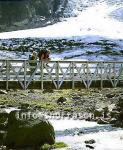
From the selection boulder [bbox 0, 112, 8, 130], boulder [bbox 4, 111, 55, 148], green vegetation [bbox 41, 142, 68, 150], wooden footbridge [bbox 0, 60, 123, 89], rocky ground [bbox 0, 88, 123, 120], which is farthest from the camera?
wooden footbridge [bbox 0, 60, 123, 89]

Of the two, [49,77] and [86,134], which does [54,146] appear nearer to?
[86,134]

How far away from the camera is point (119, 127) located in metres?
17.5

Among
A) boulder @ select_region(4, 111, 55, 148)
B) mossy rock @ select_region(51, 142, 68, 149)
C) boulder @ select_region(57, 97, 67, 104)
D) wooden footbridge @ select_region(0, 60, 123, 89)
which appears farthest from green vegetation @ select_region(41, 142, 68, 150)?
wooden footbridge @ select_region(0, 60, 123, 89)

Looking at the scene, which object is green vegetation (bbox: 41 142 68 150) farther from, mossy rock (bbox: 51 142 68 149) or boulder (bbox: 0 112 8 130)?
boulder (bbox: 0 112 8 130)

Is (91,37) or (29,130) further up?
(91,37)

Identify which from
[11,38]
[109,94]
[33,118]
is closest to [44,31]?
[11,38]

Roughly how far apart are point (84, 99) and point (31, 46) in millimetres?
35542

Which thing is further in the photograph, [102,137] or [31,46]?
[31,46]

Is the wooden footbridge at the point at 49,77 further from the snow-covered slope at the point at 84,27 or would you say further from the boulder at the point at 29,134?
the snow-covered slope at the point at 84,27

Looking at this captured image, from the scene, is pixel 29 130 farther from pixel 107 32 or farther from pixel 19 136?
pixel 107 32

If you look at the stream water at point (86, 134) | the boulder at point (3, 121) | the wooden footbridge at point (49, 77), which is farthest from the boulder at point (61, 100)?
the boulder at point (3, 121)

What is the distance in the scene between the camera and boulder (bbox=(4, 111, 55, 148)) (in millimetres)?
14203

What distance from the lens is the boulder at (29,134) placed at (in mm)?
14203

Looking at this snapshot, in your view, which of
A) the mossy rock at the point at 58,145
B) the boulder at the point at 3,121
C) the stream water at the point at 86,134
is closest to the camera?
the mossy rock at the point at 58,145
